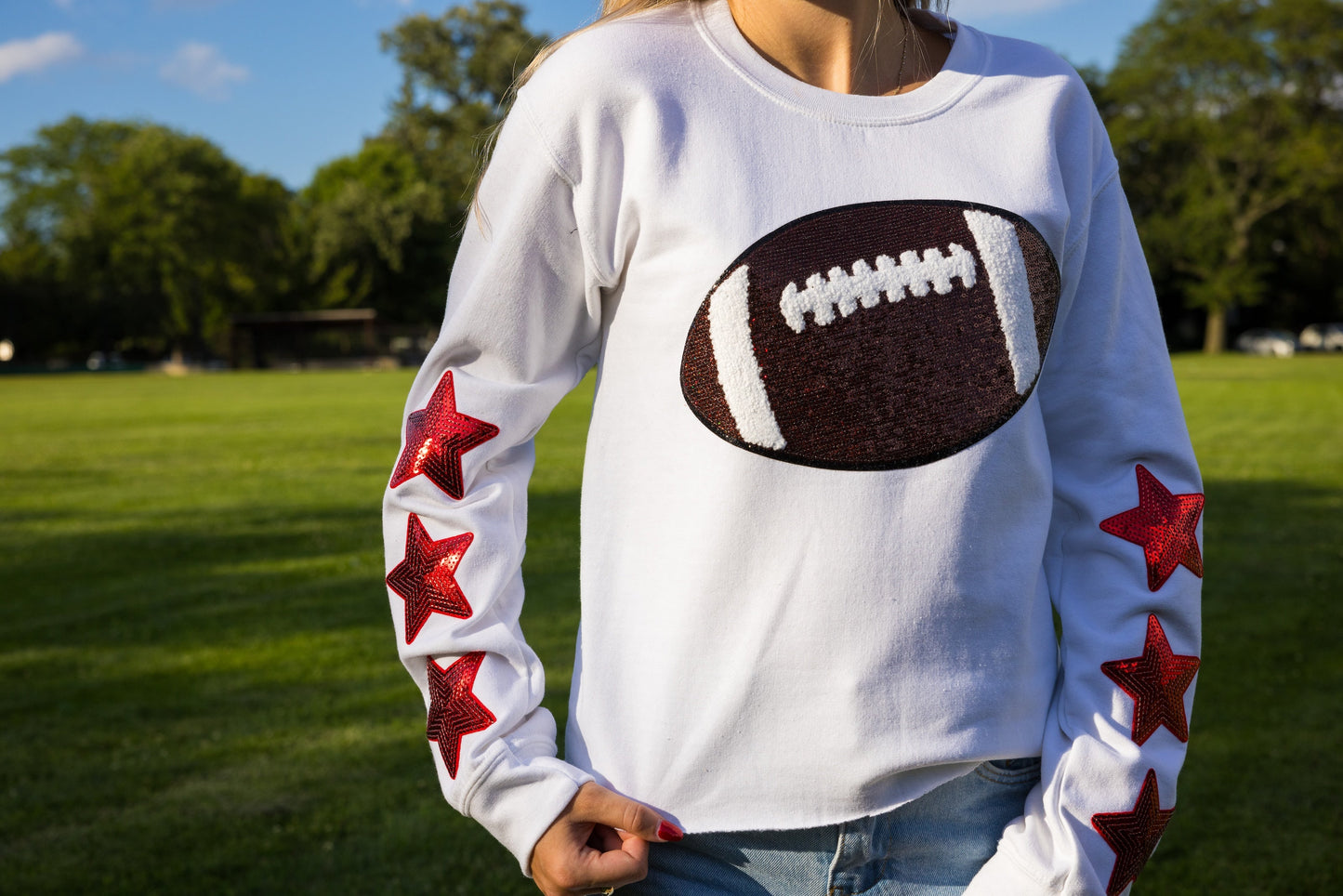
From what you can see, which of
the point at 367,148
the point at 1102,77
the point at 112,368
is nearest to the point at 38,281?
the point at 112,368

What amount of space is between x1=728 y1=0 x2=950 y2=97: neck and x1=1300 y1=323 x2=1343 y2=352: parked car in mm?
60209

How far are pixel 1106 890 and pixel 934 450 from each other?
51 cm

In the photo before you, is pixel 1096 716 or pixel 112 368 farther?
pixel 112 368

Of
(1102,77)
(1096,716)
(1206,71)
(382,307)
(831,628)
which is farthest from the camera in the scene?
(382,307)

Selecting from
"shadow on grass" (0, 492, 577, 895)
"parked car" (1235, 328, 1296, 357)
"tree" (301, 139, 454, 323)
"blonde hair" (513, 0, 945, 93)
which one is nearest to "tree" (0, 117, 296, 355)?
"tree" (301, 139, 454, 323)

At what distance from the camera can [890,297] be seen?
1208mm

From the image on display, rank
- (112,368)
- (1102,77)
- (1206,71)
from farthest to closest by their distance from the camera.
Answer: (112,368) < (1102,77) < (1206,71)

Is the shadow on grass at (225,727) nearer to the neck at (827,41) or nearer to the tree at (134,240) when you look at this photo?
the neck at (827,41)

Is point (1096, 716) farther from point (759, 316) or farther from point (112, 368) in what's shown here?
point (112, 368)

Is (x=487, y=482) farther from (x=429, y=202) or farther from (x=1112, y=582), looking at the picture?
(x=429, y=202)

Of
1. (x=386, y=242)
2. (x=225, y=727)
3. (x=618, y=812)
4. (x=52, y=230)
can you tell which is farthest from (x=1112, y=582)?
(x=52, y=230)

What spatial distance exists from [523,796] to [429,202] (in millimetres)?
56387

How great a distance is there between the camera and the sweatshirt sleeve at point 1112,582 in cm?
120

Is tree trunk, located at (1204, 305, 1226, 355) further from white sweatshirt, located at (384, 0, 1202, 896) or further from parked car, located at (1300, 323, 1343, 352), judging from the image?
white sweatshirt, located at (384, 0, 1202, 896)
